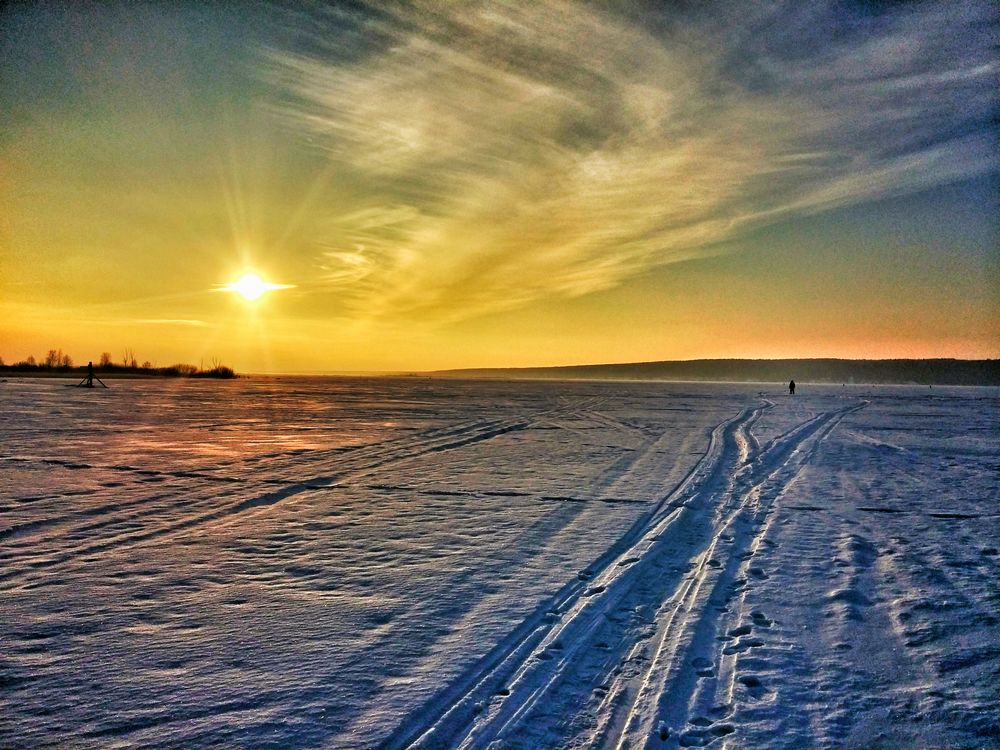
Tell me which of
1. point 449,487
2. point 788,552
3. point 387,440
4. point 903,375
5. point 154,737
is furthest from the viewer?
point 903,375

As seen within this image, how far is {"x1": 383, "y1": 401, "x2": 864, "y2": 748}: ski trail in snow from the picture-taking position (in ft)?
9.67

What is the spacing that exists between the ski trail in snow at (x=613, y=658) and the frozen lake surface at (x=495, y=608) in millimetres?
20

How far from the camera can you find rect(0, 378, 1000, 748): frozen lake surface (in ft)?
9.96

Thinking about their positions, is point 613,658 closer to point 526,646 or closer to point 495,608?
point 526,646

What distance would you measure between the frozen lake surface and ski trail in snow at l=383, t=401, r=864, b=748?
20 mm

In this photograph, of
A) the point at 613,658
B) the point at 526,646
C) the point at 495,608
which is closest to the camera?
the point at 613,658

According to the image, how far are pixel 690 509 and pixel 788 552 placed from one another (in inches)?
70.9

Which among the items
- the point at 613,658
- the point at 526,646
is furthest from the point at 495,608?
the point at 613,658

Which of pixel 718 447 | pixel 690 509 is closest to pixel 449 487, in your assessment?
pixel 690 509

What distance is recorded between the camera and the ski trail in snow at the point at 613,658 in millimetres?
2947

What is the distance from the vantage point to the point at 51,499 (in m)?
7.61

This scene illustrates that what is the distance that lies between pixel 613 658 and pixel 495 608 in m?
1.11

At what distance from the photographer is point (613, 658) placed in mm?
3664

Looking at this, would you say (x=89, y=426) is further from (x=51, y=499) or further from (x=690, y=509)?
(x=690, y=509)
